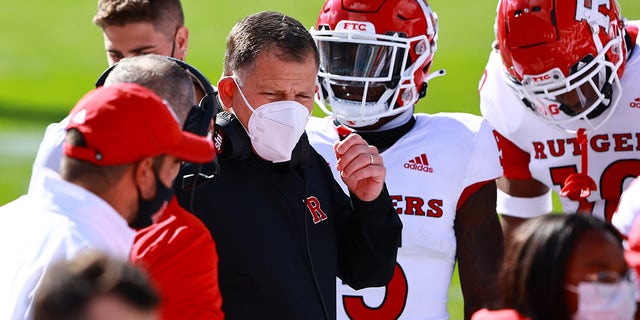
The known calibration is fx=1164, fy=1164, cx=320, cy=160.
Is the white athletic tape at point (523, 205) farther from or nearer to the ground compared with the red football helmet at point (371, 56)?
nearer to the ground

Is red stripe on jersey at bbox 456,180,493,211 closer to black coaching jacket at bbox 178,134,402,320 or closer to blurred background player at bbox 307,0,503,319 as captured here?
blurred background player at bbox 307,0,503,319

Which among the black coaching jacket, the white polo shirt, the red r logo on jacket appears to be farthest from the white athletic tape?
the white polo shirt

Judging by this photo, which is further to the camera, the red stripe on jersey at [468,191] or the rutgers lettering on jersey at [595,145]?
the rutgers lettering on jersey at [595,145]

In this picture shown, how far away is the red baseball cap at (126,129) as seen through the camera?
2.47 m

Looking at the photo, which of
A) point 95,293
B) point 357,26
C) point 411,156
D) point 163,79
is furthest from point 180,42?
point 95,293

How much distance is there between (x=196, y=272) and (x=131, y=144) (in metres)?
0.36

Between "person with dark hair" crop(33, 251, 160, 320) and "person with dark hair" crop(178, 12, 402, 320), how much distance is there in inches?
46.0

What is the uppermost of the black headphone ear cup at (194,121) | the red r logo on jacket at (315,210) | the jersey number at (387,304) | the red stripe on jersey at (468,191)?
the black headphone ear cup at (194,121)

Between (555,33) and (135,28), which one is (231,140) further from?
(135,28)

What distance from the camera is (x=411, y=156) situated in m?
3.93

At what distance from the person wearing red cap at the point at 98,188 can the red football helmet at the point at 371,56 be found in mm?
1392

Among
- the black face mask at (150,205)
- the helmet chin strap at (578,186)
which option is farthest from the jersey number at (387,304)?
the black face mask at (150,205)

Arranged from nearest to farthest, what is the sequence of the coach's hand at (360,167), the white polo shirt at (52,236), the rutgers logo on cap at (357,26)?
the white polo shirt at (52,236) → the coach's hand at (360,167) → the rutgers logo on cap at (357,26)

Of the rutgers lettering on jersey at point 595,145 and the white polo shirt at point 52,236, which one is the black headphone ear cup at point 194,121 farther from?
the rutgers lettering on jersey at point 595,145
